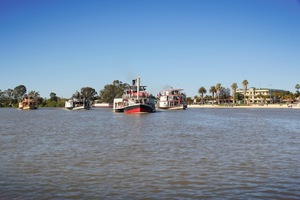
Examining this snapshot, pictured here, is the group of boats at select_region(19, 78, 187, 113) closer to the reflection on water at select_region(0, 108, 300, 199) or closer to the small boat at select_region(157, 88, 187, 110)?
the small boat at select_region(157, 88, 187, 110)

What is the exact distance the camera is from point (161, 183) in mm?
14781

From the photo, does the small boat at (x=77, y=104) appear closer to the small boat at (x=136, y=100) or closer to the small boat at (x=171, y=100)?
the small boat at (x=171, y=100)

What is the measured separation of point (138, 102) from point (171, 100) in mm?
66756

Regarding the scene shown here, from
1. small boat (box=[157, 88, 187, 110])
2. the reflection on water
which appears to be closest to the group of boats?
small boat (box=[157, 88, 187, 110])

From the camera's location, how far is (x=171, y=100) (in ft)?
541

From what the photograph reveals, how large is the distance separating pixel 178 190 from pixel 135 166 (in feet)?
18.0

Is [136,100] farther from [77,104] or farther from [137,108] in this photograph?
[77,104]

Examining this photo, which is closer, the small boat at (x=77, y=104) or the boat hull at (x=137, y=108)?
the boat hull at (x=137, y=108)

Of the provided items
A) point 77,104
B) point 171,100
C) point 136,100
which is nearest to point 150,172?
point 136,100

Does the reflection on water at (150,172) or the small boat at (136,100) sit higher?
the small boat at (136,100)

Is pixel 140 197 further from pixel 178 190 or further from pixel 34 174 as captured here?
pixel 34 174

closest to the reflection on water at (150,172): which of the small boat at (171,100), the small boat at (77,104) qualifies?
the small boat at (171,100)

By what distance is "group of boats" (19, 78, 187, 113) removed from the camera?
328 ft

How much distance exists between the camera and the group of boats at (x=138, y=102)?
100125 millimetres
